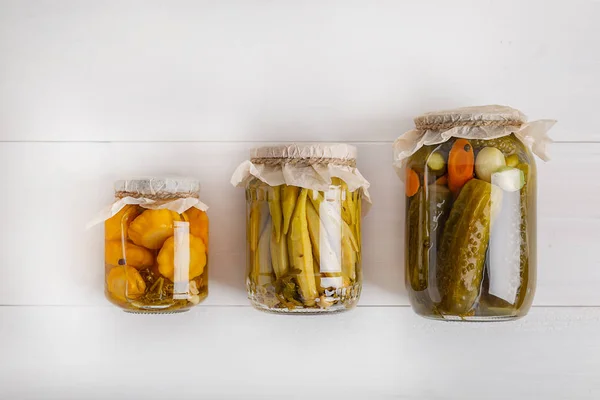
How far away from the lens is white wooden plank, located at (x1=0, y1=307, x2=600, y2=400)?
37.8 inches

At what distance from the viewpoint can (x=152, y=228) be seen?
2.79ft

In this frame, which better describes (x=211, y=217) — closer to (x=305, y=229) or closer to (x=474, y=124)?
(x=305, y=229)

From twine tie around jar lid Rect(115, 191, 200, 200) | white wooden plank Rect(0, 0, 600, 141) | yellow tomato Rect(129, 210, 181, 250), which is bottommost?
yellow tomato Rect(129, 210, 181, 250)

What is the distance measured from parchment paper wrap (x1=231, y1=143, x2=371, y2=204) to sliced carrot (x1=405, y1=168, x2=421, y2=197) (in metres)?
0.07

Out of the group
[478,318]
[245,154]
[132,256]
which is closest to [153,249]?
[132,256]

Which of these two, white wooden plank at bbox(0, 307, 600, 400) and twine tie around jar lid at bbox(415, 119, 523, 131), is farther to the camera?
white wooden plank at bbox(0, 307, 600, 400)

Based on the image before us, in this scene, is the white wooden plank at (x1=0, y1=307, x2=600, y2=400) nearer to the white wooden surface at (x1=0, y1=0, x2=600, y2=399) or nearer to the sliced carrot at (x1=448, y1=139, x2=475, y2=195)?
the white wooden surface at (x1=0, y1=0, x2=600, y2=399)

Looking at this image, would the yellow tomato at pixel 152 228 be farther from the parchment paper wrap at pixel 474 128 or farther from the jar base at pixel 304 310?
the parchment paper wrap at pixel 474 128

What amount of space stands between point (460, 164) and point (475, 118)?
0.21 feet

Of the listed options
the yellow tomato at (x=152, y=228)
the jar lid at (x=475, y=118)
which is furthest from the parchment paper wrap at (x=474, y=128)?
the yellow tomato at (x=152, y=228)

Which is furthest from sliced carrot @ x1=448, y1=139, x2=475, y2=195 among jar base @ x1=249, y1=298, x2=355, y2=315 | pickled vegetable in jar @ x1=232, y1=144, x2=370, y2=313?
jar base @ x1=249, y1=298, x2=355, y2=315

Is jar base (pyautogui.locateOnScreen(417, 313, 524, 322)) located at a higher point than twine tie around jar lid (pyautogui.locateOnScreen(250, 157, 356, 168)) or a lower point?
lower

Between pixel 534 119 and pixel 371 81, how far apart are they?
26cm

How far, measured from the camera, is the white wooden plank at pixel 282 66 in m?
0.96
